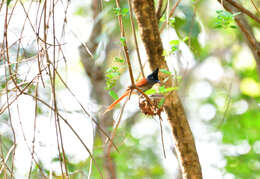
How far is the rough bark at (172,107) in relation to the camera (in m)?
2.71

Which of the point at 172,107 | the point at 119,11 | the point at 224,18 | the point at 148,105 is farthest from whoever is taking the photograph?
the point at 148,105

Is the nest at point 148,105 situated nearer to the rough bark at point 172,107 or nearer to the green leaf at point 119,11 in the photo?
the rough bark at point 172,107

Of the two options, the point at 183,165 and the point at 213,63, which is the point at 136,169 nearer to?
the point at 213,63

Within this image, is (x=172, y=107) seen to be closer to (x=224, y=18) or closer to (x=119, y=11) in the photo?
(x=224, y=18)

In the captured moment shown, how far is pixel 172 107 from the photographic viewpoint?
2738mm

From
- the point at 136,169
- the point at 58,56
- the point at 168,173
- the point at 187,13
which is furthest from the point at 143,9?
the point at 168,173

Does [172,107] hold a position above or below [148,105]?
below

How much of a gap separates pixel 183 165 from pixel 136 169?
610 cm

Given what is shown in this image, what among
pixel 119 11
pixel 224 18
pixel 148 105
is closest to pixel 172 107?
pixel 148 105

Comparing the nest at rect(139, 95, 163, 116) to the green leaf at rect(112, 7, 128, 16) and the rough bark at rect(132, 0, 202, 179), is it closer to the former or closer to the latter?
the rough bark at rect(132, 0, 202, 179)

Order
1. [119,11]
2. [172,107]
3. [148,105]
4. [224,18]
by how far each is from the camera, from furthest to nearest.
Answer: [148,105]
[172,107]
[224,18]
[119,11]

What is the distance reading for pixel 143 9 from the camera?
9.15 ft

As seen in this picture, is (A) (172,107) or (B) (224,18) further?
(A) (172,107)

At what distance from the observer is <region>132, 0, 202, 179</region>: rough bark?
2705 mm
